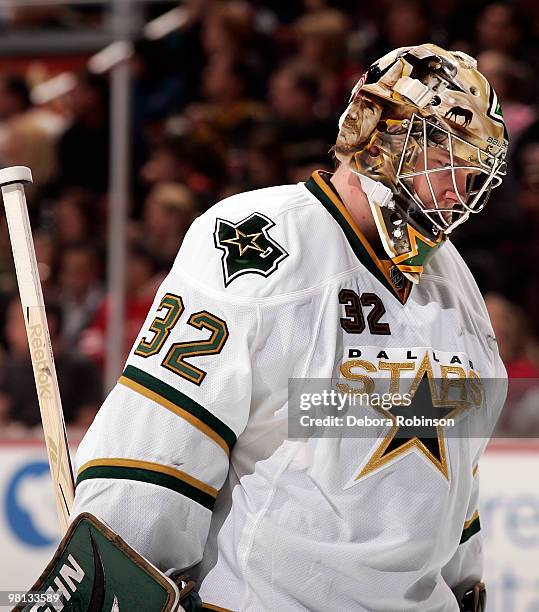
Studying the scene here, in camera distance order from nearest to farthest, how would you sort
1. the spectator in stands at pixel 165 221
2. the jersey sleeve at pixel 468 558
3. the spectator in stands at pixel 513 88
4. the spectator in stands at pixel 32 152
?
the jersey sleeve at pixel 468 558, the spectator in stands at pixel 513 88, the spectator in stands at pixel 165 221, the spectator in stands at pixel 32 152

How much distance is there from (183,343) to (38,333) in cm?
29

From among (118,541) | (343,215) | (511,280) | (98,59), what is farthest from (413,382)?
(98,59)

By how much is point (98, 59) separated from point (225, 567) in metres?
2.65

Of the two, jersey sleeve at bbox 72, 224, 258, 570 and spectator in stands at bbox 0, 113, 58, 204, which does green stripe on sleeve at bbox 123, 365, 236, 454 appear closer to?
jersey sleeve at bbox 72, 224, 258, 570

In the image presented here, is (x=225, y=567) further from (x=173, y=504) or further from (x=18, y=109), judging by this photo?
(x=18, y=109)

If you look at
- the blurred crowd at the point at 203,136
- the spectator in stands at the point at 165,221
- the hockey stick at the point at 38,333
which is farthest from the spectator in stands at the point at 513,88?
the hockey stick at the point at 38,333

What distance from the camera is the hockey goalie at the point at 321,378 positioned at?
5.21 feet

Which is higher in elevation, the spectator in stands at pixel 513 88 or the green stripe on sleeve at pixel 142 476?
the spectator in stands at pixel 513 88

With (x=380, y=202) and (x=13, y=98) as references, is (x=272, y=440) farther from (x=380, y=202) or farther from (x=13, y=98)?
(x=13, y=98)

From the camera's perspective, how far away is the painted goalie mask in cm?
173

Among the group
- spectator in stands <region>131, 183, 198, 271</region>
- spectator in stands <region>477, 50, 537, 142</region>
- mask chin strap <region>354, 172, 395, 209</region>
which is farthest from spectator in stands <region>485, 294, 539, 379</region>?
mask chin strap <region>354, 172, 395, 209</region>

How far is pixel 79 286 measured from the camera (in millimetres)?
4148

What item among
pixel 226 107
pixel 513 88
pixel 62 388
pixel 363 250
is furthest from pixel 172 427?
pixel 226 107

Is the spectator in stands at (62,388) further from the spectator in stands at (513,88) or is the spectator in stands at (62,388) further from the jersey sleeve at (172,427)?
the jersey sleeve at (172,427)
